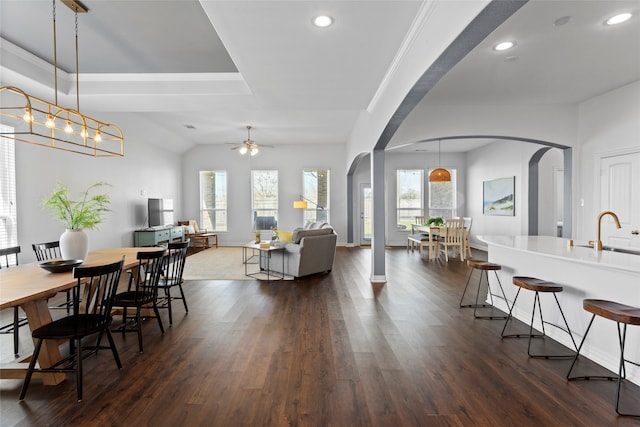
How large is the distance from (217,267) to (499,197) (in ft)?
23.6

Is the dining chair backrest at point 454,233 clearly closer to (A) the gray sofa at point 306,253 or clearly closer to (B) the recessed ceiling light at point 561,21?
(A) the gray sofa at point 306,253

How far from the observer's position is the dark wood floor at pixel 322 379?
200 cm

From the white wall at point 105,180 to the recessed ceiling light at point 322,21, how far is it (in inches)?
183

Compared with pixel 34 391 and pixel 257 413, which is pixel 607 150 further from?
pixel 34 391

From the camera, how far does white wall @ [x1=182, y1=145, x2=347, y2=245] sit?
9.89 metres

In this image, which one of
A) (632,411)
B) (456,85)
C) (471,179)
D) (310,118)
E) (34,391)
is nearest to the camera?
(632,411)

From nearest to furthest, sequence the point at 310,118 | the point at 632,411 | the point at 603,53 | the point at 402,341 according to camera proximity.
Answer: the point at 632,411, the point at 402,341, the point at 603,53, the point at 310,118

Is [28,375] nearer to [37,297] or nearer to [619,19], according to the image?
[37,297]

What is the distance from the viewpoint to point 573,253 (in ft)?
9.40

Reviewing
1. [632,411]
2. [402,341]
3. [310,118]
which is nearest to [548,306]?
[632,411]

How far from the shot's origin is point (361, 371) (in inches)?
99.3

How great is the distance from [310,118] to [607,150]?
5297 mm

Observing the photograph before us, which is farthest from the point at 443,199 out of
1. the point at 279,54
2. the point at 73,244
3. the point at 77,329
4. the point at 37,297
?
the point at 37,297

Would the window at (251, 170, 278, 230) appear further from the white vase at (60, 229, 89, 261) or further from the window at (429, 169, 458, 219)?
the white vase at (60, 229, 89, 261)
